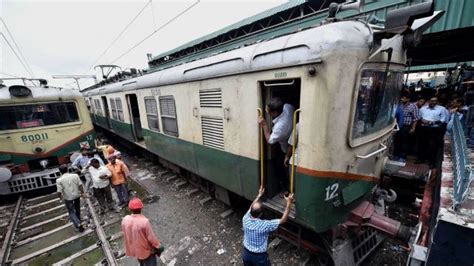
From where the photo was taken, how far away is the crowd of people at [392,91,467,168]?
5516mm

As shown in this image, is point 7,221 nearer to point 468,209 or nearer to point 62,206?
point 62,206

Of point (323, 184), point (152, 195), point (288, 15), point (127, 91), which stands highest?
point (288, 15)

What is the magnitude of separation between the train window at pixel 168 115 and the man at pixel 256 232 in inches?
126

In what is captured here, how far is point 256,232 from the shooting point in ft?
8.35

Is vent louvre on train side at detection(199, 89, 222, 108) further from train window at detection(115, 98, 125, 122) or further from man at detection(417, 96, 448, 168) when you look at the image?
train window at detection(115, 98, 125, 122)

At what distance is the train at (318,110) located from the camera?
89.9 inches

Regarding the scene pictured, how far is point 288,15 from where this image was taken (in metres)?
8.64

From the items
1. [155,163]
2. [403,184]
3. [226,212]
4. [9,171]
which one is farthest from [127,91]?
[403,184]

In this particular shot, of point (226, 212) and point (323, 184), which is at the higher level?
point (323, 184)

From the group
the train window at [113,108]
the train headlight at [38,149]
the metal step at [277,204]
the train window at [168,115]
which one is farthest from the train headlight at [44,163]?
the metal step at [277,204]

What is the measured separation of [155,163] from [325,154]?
732cm

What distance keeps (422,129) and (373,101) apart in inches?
168

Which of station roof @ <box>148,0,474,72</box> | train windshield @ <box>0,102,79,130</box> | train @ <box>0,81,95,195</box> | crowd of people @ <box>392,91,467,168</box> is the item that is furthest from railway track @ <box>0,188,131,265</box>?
crowd of people @ <box>392,91,467,168</box>

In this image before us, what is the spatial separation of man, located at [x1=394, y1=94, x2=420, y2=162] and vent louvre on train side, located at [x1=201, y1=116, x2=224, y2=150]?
4881 mm
